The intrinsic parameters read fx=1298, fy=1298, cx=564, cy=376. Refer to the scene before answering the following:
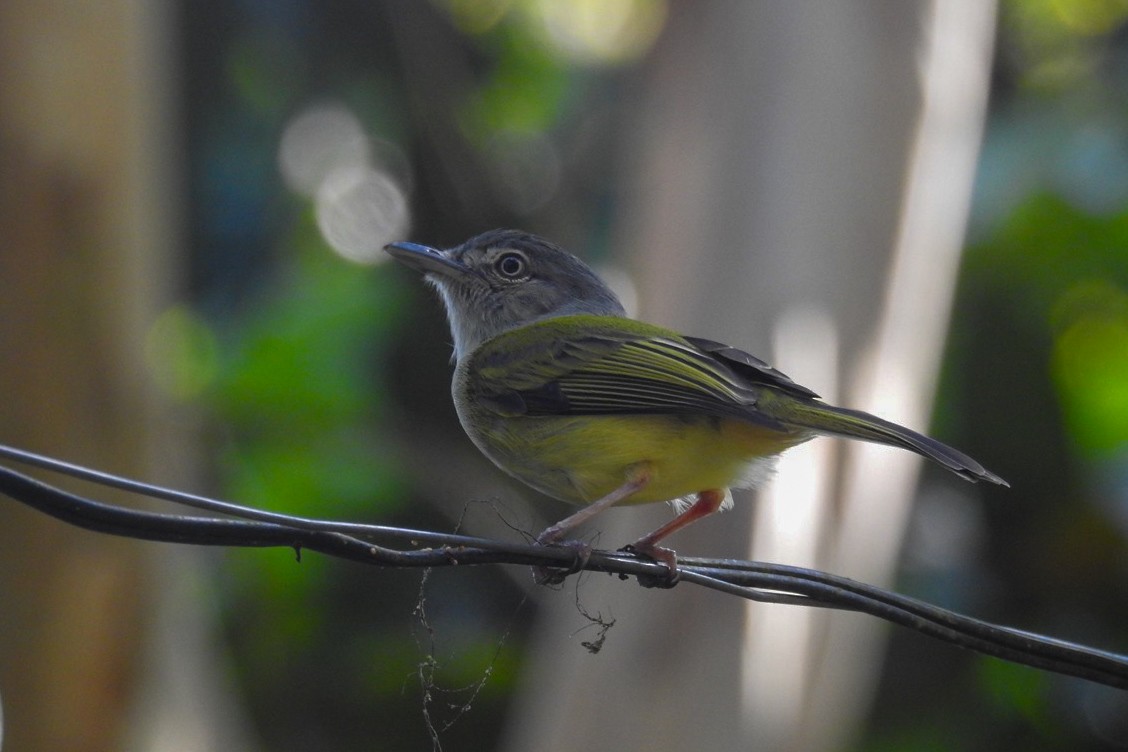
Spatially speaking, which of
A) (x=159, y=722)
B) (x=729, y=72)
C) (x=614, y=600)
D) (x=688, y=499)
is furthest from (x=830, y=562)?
(x=159, y=722)

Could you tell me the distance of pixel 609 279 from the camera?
8.66m

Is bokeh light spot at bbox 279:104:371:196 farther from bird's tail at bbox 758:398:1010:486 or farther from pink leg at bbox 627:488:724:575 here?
bird's tail at bbox 758:398:1010:486

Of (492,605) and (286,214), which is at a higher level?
(286,214)

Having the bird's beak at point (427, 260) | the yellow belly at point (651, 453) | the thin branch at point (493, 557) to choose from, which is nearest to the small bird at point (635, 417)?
the yellow belly at point (651, 453)

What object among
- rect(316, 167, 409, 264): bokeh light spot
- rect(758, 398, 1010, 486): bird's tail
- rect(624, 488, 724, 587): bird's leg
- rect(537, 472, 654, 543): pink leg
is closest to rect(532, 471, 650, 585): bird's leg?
rect(537, 472, 654, 543): pink leg

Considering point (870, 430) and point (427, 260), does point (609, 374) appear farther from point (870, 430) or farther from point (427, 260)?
point (427, 260)

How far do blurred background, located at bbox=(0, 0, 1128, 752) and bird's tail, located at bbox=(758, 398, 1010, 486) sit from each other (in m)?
1.91

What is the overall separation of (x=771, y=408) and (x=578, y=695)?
3.43 meters

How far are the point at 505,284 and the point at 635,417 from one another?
1542mm

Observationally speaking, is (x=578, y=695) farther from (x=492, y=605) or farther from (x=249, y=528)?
(x=249, y=528)

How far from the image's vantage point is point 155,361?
22.4ft

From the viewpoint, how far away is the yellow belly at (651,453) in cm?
393

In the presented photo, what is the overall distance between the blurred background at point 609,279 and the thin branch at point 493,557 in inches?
100

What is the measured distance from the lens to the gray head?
5.30 m
